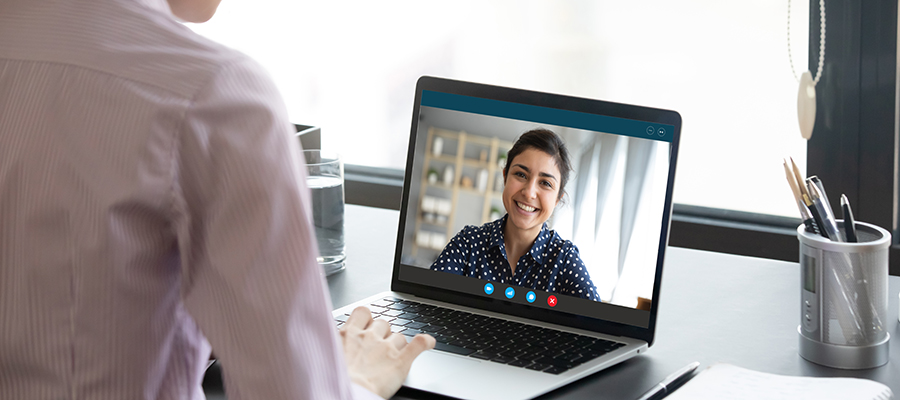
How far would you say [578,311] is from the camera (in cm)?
92

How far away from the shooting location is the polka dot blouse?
921 mm

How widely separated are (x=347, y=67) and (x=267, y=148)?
1625 mm

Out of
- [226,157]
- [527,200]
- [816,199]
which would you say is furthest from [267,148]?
[816,199]

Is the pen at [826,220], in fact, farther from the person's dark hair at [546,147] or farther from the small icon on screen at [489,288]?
the small icon on screen at [489,288]

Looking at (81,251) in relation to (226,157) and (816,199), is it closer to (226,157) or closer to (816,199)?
(226,157)

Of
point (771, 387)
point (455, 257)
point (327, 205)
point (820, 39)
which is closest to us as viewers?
point (771, 387)

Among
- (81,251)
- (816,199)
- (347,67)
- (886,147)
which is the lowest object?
(81,251)

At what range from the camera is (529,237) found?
36.8 inches

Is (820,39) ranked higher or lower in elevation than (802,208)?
higher

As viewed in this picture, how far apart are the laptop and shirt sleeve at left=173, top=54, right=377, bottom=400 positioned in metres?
0.38

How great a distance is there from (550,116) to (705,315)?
0.33 metres

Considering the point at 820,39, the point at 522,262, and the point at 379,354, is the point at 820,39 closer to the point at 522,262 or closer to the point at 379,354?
the point at 522,262

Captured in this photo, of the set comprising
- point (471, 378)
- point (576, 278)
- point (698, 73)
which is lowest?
point (471, 378)

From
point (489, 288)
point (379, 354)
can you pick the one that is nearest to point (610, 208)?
point (489, 288)
